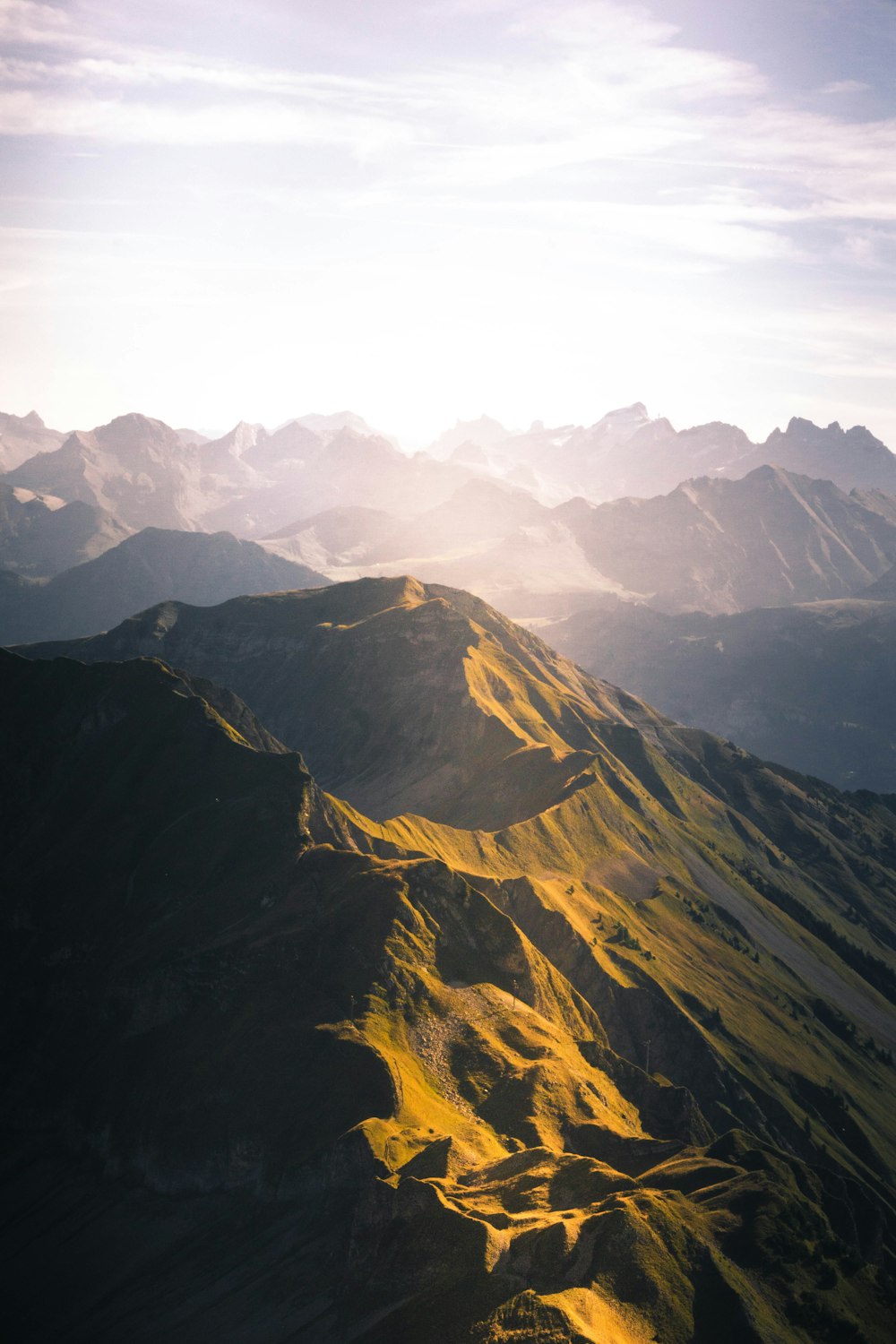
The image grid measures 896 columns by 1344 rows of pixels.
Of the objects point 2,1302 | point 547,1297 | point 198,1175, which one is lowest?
point 2,1302

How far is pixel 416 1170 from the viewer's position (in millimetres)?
146500

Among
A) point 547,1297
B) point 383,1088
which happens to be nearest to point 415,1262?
point 547,1297

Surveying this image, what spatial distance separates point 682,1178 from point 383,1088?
43.5 meters

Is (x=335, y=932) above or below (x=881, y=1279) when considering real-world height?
above

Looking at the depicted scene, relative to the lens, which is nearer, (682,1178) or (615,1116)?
(682,1178)

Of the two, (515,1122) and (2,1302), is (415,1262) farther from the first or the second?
(2,1302)

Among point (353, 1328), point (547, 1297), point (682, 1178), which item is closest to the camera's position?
point (547, 1297)

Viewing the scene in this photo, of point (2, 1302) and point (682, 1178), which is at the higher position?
point (682, 1178)

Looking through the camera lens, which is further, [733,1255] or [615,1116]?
[615,1116]

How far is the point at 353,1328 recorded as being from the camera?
12900 cm

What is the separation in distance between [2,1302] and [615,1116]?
98552mm

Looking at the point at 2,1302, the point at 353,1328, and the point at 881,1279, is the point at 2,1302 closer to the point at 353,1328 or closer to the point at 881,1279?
the point at 353,1328

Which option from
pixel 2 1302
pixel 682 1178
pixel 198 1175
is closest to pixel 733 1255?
pixel 682 1178

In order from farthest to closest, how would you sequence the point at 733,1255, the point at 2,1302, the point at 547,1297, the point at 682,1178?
the point at 2,1302 → the point at 682,1178 → the point at 733,1255 → the point at 547,1297
